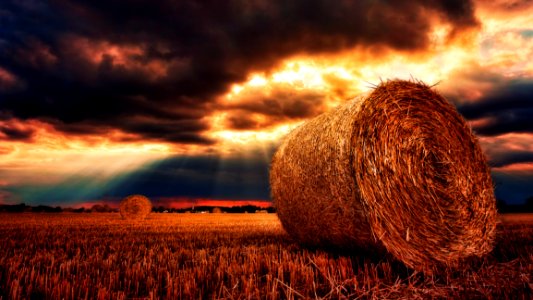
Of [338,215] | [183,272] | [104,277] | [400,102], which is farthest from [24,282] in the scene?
[400,102]

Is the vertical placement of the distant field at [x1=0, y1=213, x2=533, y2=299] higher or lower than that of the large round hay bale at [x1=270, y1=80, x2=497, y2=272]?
lower

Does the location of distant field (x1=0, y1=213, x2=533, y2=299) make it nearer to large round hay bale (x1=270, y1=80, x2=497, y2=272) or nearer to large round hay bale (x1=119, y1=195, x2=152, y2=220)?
large round hay bale (x1=270, y1=80, x2=497, y2=272)

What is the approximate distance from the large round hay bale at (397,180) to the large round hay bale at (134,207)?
15098 millimetres

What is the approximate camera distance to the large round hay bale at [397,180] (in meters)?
4.69

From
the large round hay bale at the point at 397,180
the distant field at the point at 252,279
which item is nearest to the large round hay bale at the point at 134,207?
the distant field at the point at 252,279

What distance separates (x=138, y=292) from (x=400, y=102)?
4.23 meters

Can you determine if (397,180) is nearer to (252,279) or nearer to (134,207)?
(252,279)

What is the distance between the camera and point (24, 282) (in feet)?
11.8

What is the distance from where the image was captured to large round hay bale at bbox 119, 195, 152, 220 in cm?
1919

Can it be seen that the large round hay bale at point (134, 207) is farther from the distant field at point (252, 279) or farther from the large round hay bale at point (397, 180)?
the large round hay bale at point (397, 180)

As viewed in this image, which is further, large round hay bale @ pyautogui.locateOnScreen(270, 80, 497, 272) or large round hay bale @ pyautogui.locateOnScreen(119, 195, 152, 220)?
large round hay bale @ pyautogui.locateOnScreen(119, 195, 152, 220)

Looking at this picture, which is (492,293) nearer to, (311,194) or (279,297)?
(279,297)

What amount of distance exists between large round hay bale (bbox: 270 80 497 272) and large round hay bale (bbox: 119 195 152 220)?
15.1 metres

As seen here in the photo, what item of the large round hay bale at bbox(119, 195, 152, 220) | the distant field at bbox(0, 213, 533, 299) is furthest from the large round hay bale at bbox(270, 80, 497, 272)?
the large round hay bale at bbox(119, 195, 152, 220)
